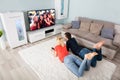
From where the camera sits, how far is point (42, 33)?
3434 mm

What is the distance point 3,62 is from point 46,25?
1946mm

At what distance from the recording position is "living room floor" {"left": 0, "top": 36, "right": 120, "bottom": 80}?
77.0 inches

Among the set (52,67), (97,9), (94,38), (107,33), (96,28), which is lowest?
(52,67)

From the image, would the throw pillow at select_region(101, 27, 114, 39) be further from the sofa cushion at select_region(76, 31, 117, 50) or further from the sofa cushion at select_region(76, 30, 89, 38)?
the sofa cushion at select_region(76, 30, 89, 38)

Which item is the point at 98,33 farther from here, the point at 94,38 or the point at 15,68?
the point at 15,68

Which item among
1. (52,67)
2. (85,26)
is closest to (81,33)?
(85,26)

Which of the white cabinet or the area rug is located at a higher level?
the white cabinet

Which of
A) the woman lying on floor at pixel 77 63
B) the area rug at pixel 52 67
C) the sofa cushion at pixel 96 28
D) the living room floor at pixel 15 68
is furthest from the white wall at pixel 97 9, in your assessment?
the woman lying on floor at pixel 77 63

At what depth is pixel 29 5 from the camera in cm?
324

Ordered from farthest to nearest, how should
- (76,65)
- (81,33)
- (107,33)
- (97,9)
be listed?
(97,9) → (81,33) → (107,33) → (76,65)

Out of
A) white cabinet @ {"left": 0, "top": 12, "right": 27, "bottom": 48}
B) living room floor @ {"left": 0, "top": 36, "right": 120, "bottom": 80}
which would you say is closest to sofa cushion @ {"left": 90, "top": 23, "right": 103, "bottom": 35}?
living room floor @ {"left": 0, "top": 36, "right": 120, "bottom": 80}

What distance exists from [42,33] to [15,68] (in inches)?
63.3

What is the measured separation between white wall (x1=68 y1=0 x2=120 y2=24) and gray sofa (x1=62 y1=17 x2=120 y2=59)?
225 mm

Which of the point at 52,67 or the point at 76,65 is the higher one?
the point at 76,65
